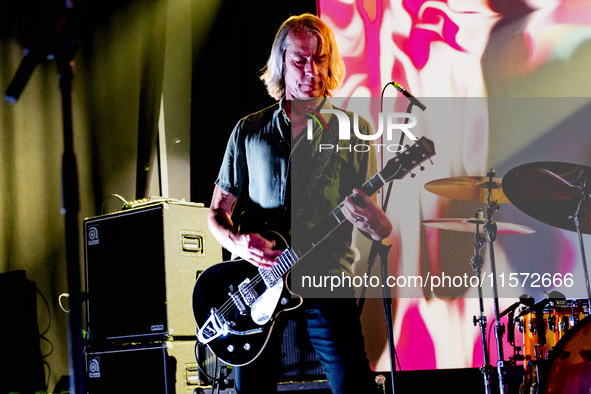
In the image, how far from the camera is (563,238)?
3029mm

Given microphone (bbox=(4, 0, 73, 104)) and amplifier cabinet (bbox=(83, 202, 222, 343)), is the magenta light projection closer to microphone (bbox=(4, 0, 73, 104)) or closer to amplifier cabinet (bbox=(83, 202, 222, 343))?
amplifier cabinet (bbox=(83, 202, 222, 343))

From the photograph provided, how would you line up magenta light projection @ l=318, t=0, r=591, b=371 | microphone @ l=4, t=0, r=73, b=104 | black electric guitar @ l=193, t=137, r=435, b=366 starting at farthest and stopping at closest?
magenta light projection @ l=318, t=0, r=591, b=371, black electric guitar @ l=193, t=137, r=435, b=366, microphone @ l=4, t=0, r=73, b=104

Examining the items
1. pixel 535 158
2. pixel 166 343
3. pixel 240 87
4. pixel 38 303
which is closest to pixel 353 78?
pixel 240 87

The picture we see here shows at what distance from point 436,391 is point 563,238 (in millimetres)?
996

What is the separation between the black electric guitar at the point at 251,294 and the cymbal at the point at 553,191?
62cm

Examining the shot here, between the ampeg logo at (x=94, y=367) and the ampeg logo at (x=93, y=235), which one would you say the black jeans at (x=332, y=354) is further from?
the ampeg logo at (x=93, y=235)

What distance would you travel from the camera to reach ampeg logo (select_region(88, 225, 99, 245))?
3026 millimetres

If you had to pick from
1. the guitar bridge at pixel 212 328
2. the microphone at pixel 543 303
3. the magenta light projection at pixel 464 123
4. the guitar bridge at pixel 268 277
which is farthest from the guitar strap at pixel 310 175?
the microphone at pixel 543 303

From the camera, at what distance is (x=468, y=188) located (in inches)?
109

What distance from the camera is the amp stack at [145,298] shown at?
2775 millimetres

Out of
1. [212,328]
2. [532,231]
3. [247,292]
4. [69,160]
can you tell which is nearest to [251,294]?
[247,292]

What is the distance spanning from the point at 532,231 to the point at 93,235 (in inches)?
80.3

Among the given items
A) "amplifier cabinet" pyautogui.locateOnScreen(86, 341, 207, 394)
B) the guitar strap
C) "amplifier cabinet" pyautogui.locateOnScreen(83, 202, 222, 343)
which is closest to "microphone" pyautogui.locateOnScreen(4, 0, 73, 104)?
the guitar strap

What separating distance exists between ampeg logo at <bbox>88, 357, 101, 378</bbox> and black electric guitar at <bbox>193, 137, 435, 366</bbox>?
898 millimetres
